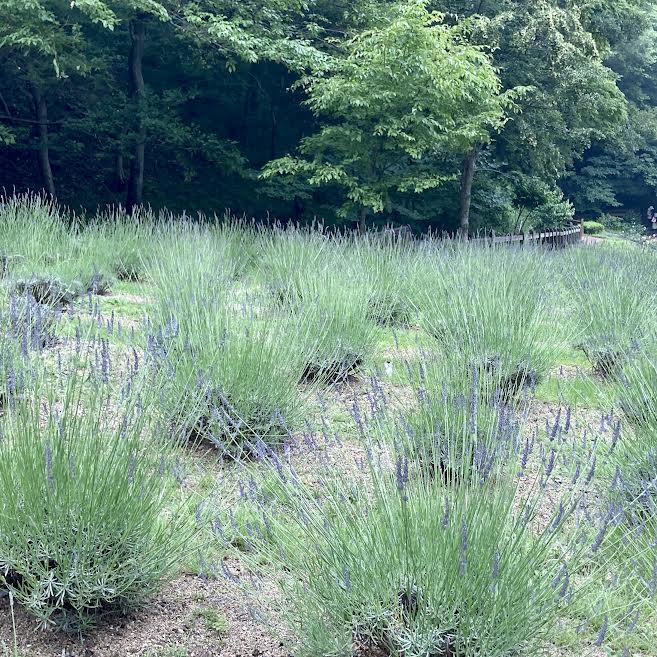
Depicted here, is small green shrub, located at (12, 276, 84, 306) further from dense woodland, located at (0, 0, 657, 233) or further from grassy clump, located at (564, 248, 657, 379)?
dense woodland, located at (0, 0, 657, 233)

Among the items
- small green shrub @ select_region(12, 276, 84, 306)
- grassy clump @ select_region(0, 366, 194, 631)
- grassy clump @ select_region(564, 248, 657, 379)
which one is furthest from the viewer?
small green shrub @ select_region(12, 276, 84, 306)

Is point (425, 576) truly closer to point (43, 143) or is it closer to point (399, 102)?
point (399, 102)

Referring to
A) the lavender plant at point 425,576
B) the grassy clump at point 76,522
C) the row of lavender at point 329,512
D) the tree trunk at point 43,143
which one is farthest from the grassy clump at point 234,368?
the tree trunk at point 43,143

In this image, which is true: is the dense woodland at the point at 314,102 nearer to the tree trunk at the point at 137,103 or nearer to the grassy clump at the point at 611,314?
the tree trunk at the point at 137,103

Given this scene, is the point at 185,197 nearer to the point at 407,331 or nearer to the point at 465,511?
the point at 407,331

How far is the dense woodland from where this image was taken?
33.2ft

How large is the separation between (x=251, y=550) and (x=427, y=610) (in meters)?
0.86

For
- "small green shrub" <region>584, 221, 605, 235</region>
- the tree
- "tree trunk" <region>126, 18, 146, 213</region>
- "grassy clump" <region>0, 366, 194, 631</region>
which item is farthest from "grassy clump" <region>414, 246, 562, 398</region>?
"small green shrub" <region>584, 221, 605, 235</region>

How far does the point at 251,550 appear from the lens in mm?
2441

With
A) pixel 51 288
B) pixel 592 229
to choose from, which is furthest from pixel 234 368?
pixel 592 229

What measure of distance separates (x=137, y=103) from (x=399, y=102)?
567 centimetres

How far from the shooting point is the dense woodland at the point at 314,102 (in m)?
10.1

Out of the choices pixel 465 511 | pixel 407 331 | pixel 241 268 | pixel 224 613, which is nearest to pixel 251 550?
pixel 224 613

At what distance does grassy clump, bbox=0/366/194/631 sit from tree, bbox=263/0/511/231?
8511 mm
